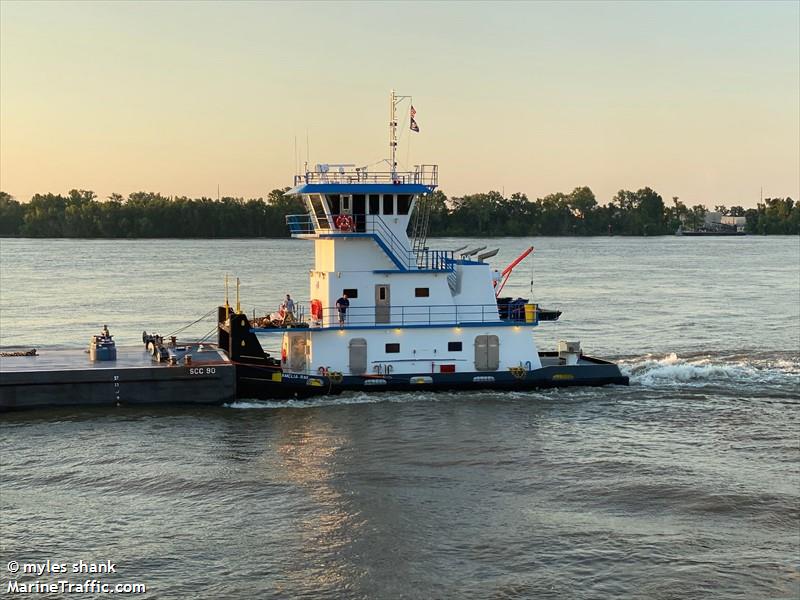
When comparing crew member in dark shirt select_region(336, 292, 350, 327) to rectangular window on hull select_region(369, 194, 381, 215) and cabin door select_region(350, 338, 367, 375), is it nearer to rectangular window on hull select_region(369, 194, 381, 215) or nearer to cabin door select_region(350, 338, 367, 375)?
cabin door select_region(350, 338, 367, 375)

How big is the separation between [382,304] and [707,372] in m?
13.4

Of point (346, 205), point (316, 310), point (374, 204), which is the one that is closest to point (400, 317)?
point (316, 310)

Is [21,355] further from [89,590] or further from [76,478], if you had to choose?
[89,590]

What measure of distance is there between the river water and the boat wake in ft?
0.49

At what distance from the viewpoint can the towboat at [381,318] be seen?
107 feet

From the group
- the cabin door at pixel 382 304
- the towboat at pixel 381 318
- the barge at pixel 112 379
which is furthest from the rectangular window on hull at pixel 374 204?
the barge at pixel 112 379

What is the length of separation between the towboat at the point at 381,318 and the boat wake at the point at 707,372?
5725 mm

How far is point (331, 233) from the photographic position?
107 feet

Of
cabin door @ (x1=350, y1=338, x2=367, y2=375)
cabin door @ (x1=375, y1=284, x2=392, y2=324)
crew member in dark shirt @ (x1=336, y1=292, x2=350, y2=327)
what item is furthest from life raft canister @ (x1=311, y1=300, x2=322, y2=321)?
cabin door @ (x1=375, y1=284, x2=392, y2=324)

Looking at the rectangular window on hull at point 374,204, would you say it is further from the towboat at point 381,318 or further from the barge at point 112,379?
the barge at point 112,379

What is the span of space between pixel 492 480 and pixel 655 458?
4.97m

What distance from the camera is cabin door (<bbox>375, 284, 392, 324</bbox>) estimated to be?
1310 inches

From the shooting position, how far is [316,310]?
33.0 meters

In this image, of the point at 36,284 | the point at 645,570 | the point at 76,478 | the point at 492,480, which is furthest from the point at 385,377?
the point at 36,284
